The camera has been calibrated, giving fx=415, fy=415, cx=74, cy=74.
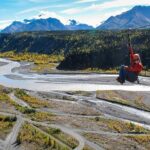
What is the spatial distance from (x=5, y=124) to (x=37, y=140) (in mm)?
10833

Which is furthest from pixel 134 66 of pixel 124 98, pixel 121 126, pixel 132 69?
pixel 124 98

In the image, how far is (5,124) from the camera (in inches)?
2490

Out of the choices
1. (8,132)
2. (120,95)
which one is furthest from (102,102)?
(8,132)

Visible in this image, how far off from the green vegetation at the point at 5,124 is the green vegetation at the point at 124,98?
88.3ft

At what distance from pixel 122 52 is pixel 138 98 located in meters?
57.0

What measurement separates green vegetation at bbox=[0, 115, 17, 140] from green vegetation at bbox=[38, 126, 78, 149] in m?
4.81

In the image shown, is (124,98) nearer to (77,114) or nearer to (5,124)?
(77,114)

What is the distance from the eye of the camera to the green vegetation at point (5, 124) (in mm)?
58281

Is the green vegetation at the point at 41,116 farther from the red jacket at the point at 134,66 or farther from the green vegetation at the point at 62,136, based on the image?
the red jacket at the point at 134,66

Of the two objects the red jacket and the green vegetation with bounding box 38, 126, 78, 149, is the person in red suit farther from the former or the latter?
the green vegetation with bounding box 38, 126, 78, 149

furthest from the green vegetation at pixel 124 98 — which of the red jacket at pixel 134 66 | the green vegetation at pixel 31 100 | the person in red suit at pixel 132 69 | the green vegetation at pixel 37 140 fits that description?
the red jacket at pixel 134 66

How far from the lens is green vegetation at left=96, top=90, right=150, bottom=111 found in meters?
82.5

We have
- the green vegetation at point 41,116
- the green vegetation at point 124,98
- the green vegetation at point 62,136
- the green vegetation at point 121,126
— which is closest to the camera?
the green vegetation at point 62,136

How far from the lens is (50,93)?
99.2m
